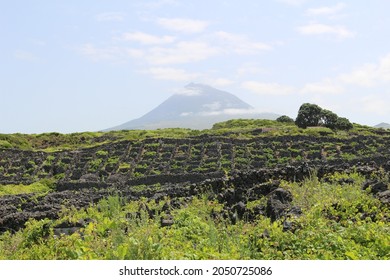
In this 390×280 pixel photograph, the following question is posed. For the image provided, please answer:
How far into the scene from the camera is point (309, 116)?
6184 centimetres

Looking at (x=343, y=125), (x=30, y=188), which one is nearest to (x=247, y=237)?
(x=30, y=188)

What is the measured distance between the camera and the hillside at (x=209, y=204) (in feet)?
29.9

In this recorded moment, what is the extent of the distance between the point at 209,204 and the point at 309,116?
48819 mm

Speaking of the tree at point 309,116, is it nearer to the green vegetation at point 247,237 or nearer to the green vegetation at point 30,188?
the green vegetation at point 30,188

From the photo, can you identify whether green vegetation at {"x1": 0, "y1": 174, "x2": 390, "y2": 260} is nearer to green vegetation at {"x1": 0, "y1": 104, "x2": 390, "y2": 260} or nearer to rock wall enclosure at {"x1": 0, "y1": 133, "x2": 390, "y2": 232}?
green vegetation at {"x1": 0, "y1": 104, "x2": 390, "y2": 260}

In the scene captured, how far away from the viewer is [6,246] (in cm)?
1300

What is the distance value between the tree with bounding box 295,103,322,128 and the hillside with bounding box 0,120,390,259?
22448mm

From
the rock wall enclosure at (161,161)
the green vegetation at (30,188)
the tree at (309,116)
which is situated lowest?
the green vegetation at (30,188)

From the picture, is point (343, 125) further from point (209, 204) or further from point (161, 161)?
point (209, 204)

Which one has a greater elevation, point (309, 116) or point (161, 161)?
point (309, 116)

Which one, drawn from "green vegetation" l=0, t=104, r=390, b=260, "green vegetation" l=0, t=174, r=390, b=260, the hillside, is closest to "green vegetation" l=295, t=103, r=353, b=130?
"green vegetation" l=0, t=104, r=390, b=260

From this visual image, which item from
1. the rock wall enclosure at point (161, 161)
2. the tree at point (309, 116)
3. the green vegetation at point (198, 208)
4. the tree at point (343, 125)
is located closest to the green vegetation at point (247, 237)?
the green vegetation at point (198, 208)

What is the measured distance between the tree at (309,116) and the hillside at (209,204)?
2245 cm
